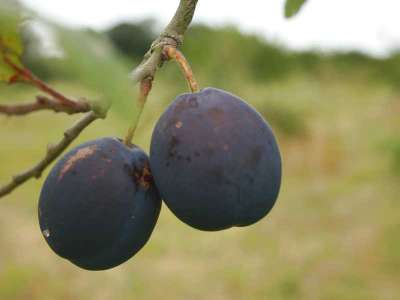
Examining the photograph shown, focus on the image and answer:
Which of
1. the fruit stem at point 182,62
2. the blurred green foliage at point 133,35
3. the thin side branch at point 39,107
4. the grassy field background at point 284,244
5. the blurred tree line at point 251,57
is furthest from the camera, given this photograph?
the blurred green foliage at point 133,35

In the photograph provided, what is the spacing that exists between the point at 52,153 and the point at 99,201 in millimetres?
67

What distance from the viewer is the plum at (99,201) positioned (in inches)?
20.7

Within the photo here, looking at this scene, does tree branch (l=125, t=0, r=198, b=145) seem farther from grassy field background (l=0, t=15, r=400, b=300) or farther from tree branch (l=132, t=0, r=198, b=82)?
grassy field background (l=0, t=15, r=400, b=300)

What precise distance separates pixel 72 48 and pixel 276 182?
1.08ft

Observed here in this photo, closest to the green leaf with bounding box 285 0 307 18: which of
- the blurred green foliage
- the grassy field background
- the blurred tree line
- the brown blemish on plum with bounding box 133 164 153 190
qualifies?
the brown blemish on plum with bounding box 133 164 153 190

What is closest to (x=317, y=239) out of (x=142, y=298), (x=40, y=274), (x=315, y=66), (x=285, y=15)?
(x=142, y=298)

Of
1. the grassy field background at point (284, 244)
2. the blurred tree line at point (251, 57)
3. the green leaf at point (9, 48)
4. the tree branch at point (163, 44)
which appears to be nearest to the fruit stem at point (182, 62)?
the tree branch at point (163, 44)

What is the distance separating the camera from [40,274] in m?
3.24

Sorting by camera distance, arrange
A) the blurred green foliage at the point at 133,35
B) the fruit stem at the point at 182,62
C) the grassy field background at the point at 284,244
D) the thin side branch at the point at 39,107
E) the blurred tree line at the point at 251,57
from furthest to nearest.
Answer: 1. the blurred green foliage at the point at 133,35
2. the blurred tree line at the point at 251,57
3. the grassy field background at the point at 284,244
4. the fruit stem at the point at 182,62
5. the thin side branch at the point at 39,107

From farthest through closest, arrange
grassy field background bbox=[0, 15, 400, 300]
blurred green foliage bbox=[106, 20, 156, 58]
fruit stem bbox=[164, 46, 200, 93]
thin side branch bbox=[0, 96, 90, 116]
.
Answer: blurred green foliage bbox=[106, 20, 156, 58]
grassy field background bbox=[0, 15, 400, 300]
fruit stem bbox=[164, 46, 200, 93]
thin side branch bbox=[0, 96, 90, 116]

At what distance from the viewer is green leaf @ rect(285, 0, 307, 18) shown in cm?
58

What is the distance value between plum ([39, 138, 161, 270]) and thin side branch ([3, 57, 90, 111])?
67 millimetres

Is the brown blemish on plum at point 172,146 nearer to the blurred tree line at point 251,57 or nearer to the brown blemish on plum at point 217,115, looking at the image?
the brown blemish on plum at point 217,115

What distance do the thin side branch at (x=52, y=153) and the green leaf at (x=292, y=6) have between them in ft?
0.67
